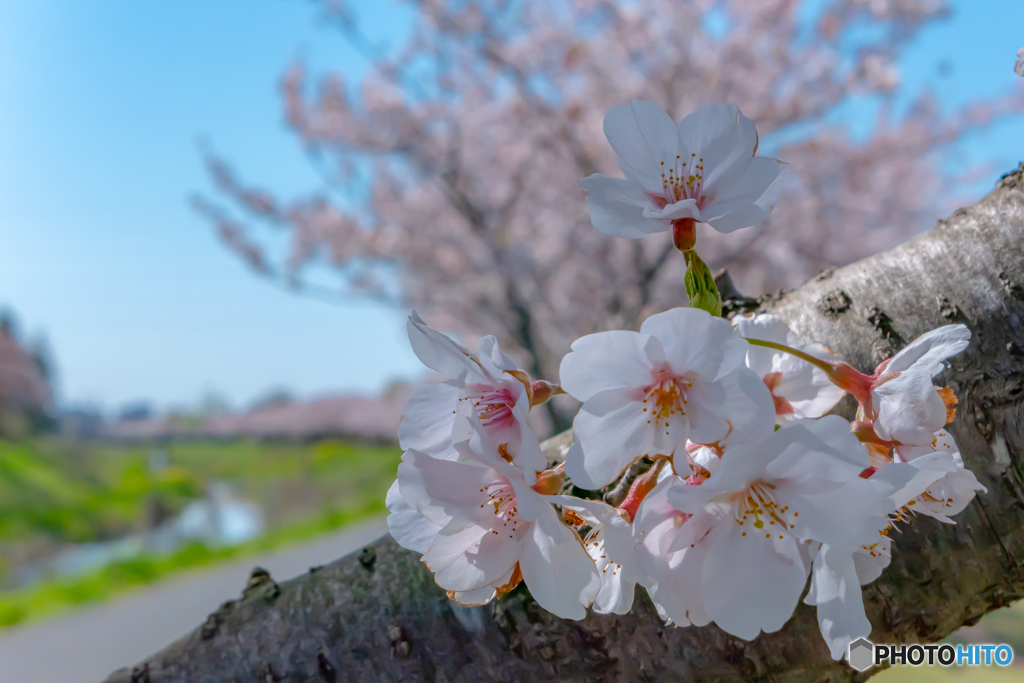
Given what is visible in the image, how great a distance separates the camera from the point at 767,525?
0.83 feet

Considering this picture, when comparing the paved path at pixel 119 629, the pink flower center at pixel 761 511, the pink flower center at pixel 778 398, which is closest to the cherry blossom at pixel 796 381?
the pink flower center at pixel 778 398

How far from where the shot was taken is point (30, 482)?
4.07 m

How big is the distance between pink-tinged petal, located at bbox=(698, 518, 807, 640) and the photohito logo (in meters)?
0.17

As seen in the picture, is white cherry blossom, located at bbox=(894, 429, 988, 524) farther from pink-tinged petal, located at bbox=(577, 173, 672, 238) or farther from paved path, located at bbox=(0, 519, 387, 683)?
paved path, located at bbox=(0, 519, 387, 683)

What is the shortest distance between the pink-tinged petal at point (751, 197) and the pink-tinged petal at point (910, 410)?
0.11 m

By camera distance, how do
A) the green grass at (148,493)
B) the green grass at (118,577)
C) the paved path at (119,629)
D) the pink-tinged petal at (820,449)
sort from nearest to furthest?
1. the pink-tinged petal at (820,449)
2. the paved path at (119,629)
3. the green grass at (118,577)
4. the green grass at (148,493)

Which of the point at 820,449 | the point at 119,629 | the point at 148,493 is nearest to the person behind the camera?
the point at 820,449

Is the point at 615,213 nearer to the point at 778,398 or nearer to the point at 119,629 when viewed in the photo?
the point at 778,398

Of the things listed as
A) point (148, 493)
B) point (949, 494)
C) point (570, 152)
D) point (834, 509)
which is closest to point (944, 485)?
point (949, 494)

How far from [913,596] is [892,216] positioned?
12.1 ft

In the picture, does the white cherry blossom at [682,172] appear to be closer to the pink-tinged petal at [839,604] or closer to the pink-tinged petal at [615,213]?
the pink-tinged petal at [615,213]

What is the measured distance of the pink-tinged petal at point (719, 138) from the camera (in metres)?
0.29

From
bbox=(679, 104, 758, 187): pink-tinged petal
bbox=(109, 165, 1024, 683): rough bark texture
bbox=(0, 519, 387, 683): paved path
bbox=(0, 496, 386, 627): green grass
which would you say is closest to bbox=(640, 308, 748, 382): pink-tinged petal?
bbox=(679, 104, 758, 187): pink-tinged petal

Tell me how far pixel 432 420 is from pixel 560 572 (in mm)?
100
